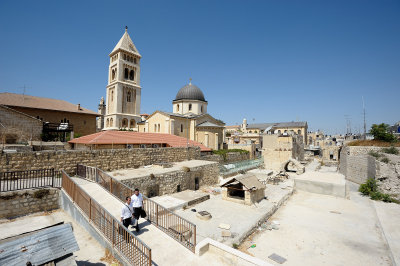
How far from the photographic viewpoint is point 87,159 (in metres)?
13.3

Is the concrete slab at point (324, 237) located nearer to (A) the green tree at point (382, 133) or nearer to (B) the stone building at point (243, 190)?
(B) the stone building at point (243, 190)

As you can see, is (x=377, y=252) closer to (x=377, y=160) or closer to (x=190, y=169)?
(x=190, y=169)

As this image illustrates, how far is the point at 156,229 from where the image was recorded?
23.4ft

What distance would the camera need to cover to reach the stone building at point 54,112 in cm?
2595

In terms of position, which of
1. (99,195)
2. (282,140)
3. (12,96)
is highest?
(12,96)

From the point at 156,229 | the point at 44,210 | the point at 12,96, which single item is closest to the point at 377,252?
the point at 156,229

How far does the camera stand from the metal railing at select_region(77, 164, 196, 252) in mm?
7548

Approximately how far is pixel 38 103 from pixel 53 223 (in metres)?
28.5

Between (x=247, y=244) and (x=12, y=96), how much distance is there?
3621 centimetres

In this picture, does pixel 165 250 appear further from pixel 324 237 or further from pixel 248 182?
pixel 248 182

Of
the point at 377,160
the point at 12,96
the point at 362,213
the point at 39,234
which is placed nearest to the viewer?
the point at 39,234

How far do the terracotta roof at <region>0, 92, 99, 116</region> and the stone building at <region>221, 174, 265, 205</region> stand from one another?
27.2 m

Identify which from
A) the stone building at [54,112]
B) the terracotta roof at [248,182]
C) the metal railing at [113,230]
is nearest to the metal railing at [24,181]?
the metal railing at [113,230]

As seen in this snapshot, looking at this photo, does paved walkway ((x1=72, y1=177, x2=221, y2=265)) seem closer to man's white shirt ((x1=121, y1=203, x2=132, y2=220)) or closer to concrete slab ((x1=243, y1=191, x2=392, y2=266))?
man's white shirt ((x1=121, y1=203, x2=132, y2=220))
